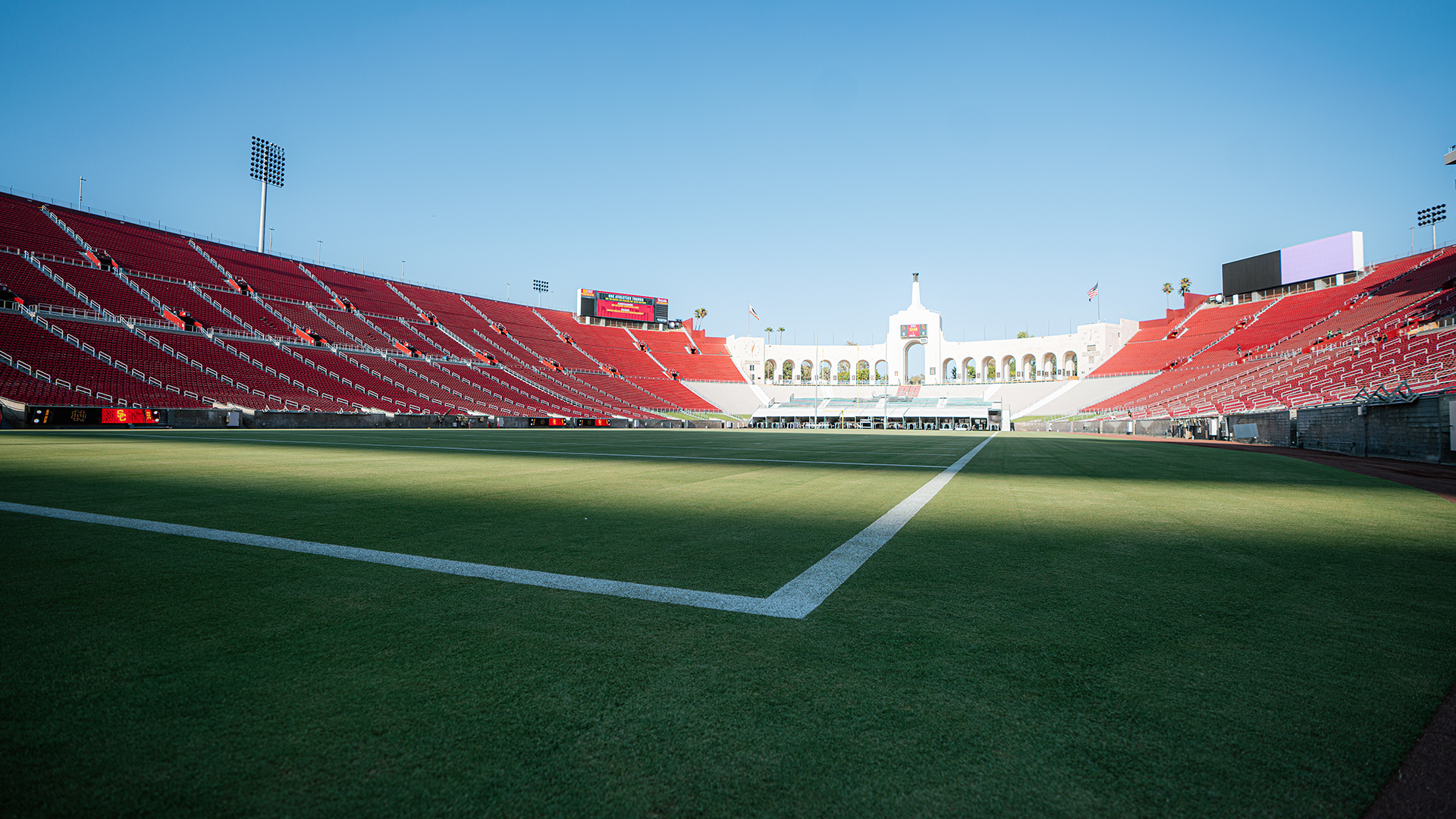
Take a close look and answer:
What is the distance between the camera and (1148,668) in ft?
8.32

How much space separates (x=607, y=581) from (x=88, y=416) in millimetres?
35503

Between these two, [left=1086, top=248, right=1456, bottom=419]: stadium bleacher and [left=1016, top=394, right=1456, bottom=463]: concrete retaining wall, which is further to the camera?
Answer: [left=1086, top=248, right=1456, bottom=419]: stadium bleacher

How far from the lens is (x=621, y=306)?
8719cm

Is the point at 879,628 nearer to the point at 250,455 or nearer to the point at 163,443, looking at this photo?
the point at 250,455

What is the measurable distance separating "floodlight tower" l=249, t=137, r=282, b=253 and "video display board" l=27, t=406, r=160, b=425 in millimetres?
37231

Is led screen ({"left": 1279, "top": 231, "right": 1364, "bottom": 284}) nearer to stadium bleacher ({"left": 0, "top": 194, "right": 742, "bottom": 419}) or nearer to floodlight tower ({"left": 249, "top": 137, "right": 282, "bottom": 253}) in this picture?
stadium bleacher ({"left": 0, "top": 194, "right": 742, "bottom": 419})

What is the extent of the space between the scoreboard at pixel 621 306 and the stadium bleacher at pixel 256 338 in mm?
11988

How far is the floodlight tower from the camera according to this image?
59.1 metres

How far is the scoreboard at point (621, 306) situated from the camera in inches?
3349

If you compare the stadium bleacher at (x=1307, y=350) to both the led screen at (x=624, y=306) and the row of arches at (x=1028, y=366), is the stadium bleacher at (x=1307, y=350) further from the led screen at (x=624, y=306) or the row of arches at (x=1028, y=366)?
the led screen at (x=624, y=306)

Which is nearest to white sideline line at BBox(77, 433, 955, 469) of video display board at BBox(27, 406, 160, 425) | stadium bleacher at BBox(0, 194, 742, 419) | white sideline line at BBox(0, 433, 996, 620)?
white sideline line at BBox(0, 433, 996, 620)

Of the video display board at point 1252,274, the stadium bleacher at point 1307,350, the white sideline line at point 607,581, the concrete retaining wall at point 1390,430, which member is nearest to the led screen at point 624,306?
the stadium bleacher at point 1307,350

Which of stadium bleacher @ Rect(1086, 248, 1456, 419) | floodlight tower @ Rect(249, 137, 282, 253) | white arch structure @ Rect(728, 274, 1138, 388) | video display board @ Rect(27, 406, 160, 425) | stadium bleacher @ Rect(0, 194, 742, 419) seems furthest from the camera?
white arch structure @ Rect(728, 274, 1138, 388)

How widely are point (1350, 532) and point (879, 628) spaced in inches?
219
